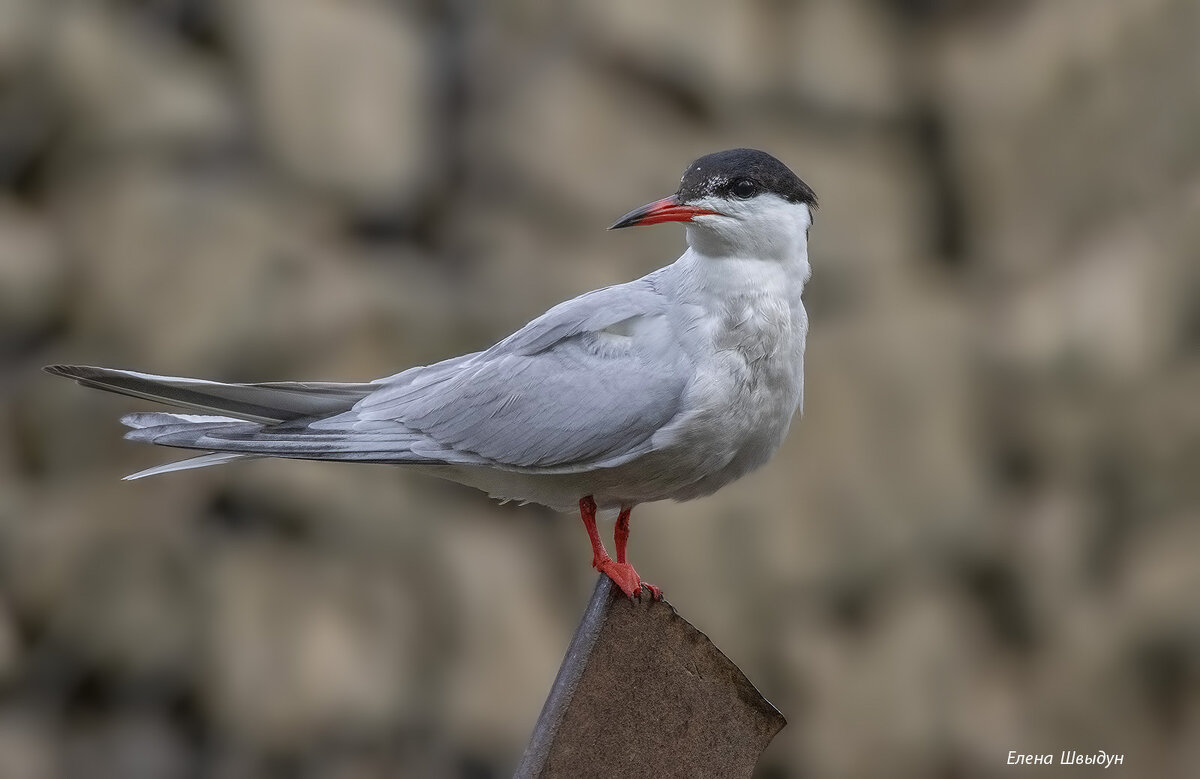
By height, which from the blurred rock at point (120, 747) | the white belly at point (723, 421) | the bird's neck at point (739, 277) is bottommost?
the blurred rock at point (120, 747)

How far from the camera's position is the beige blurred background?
4.43 metres

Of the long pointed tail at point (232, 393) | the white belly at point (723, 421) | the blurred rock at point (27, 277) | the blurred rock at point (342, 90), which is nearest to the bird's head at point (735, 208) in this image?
the white belly at point (723, 421)

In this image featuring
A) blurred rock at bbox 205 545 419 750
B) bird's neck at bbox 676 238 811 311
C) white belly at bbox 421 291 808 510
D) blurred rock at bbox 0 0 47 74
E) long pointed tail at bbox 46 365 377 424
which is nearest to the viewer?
long pointed tail at bbox 46 365 377 424

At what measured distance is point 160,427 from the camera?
82.5 inches

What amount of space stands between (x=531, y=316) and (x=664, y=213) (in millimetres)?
2409

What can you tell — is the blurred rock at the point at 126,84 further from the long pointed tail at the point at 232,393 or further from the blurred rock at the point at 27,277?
the long pointed tail at the point at 232,393

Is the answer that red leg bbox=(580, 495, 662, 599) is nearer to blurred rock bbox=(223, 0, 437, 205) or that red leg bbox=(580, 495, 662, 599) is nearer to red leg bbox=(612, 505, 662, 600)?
red leg bbox=(612, 505, 662, 600)

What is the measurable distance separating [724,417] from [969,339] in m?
3.05

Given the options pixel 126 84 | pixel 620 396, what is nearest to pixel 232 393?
pixel 620 396

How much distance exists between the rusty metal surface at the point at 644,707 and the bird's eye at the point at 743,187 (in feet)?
2.41

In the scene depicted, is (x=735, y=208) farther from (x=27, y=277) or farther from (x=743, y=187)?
(x=27, y=277)

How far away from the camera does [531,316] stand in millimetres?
4574

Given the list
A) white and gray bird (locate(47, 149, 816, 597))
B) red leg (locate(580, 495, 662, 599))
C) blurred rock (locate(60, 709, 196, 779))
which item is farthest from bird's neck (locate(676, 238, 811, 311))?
blurred rock (locate(60, 709, 196, 779))

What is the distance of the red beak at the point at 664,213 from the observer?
7.17 ft
